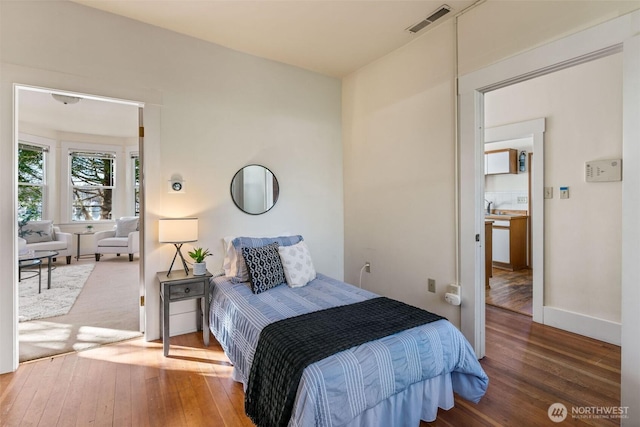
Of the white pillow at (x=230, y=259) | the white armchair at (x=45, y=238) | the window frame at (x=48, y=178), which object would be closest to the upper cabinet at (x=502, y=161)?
the white pillow at (x=230, y=259)

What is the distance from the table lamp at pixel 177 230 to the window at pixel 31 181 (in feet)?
17.7

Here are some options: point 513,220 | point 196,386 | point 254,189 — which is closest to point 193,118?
point 254,189

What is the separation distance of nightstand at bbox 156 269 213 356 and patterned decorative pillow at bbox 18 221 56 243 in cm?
467

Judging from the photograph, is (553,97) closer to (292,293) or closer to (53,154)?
(292,293)

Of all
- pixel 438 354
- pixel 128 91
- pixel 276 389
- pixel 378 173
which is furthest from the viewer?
pixel 378 173

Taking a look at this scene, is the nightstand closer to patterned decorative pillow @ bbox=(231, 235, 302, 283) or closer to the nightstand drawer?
the nightstand drawer

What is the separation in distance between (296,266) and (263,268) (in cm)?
30

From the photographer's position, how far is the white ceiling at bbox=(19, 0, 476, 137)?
250 cm

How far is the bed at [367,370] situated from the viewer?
1411mm

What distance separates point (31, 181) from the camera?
20.1 feet

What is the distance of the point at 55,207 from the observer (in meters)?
6.46

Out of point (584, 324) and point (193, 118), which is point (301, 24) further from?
point (584, 324)

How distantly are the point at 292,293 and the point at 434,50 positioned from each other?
249cm

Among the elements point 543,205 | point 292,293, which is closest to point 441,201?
point 543,205
